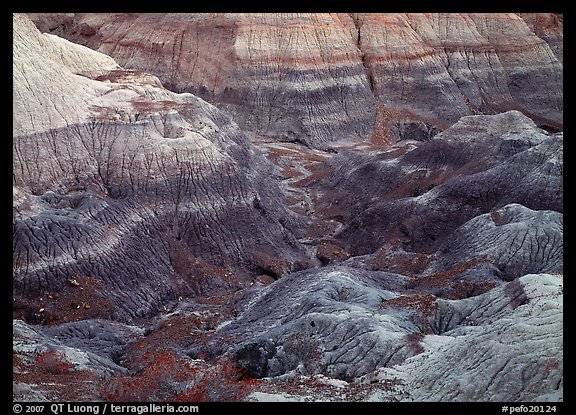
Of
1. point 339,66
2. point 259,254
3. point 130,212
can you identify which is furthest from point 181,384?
point 339,66

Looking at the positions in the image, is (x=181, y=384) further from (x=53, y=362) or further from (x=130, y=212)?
(x=130, y=212)

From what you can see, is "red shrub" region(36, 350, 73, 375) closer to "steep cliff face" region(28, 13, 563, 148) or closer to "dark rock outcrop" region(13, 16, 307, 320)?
"dark rock outcrop" region(13, 16, 307, 320)

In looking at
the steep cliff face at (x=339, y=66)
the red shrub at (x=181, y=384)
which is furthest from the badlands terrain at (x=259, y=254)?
the steep cliff face at (x=339, y=66)

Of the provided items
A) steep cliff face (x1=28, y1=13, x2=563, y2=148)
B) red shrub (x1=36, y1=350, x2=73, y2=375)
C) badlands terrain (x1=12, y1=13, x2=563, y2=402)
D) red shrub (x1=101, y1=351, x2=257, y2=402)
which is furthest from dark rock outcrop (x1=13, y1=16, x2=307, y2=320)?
steep cliff face (x1=28, y1=13, x2=563, y2=148)

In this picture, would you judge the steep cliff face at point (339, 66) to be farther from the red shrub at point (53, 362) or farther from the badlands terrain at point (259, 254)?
the red shrub at point (53, 362)

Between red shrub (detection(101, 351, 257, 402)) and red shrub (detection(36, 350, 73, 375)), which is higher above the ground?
red shrub (detection(101, 351, 257, 402))

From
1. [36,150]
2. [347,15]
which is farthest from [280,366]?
[347,15]

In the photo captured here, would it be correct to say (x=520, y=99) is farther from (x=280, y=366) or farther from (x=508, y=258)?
(x=280, y=366)
